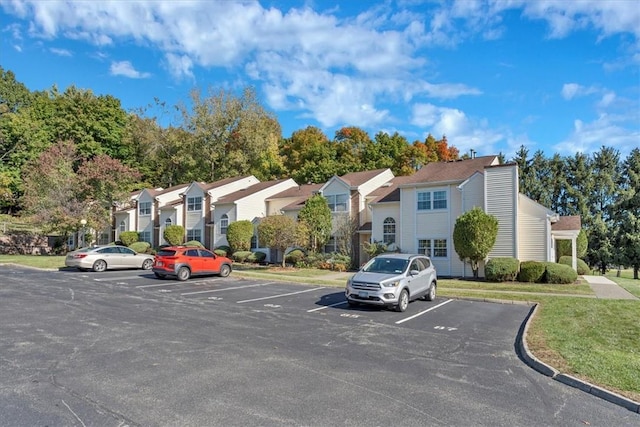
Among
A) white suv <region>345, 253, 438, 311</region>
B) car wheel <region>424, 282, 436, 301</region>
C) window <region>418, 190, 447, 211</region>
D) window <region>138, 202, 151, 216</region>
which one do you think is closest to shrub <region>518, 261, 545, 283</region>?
window <region>418, 190, 447, 211</region>

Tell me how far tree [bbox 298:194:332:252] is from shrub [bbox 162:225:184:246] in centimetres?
1450

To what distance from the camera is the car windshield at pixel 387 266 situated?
1307 cm

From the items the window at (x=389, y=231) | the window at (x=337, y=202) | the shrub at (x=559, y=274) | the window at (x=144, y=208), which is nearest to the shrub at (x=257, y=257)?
the window at (x=337, y=202)

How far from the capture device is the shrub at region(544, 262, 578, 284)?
19.9 m

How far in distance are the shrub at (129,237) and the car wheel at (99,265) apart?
19297 mm

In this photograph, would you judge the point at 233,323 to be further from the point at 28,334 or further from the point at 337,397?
the point at 337,397

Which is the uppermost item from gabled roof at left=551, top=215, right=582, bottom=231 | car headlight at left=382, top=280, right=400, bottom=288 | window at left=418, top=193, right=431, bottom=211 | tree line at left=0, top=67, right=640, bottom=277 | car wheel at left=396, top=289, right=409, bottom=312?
tree line at left=0, top=67, right=640, bottom=277

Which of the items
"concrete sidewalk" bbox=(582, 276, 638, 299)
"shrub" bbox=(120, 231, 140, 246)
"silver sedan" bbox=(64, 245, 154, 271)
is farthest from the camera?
"shrub" bbox=(120, 231, 140, 246)

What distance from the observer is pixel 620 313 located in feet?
38.5

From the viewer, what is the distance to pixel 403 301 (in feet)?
40.2

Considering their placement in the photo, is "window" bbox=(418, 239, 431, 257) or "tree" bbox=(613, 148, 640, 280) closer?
"window" bbox=(418, 239, 431, 257)

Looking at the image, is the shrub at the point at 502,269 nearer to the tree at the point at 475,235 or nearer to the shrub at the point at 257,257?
the tree at the point at 475,235

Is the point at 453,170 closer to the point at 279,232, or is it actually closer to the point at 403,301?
the point at 279,232

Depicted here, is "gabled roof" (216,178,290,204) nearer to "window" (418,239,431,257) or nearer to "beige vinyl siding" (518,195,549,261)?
"window" (418,239,431,257)
